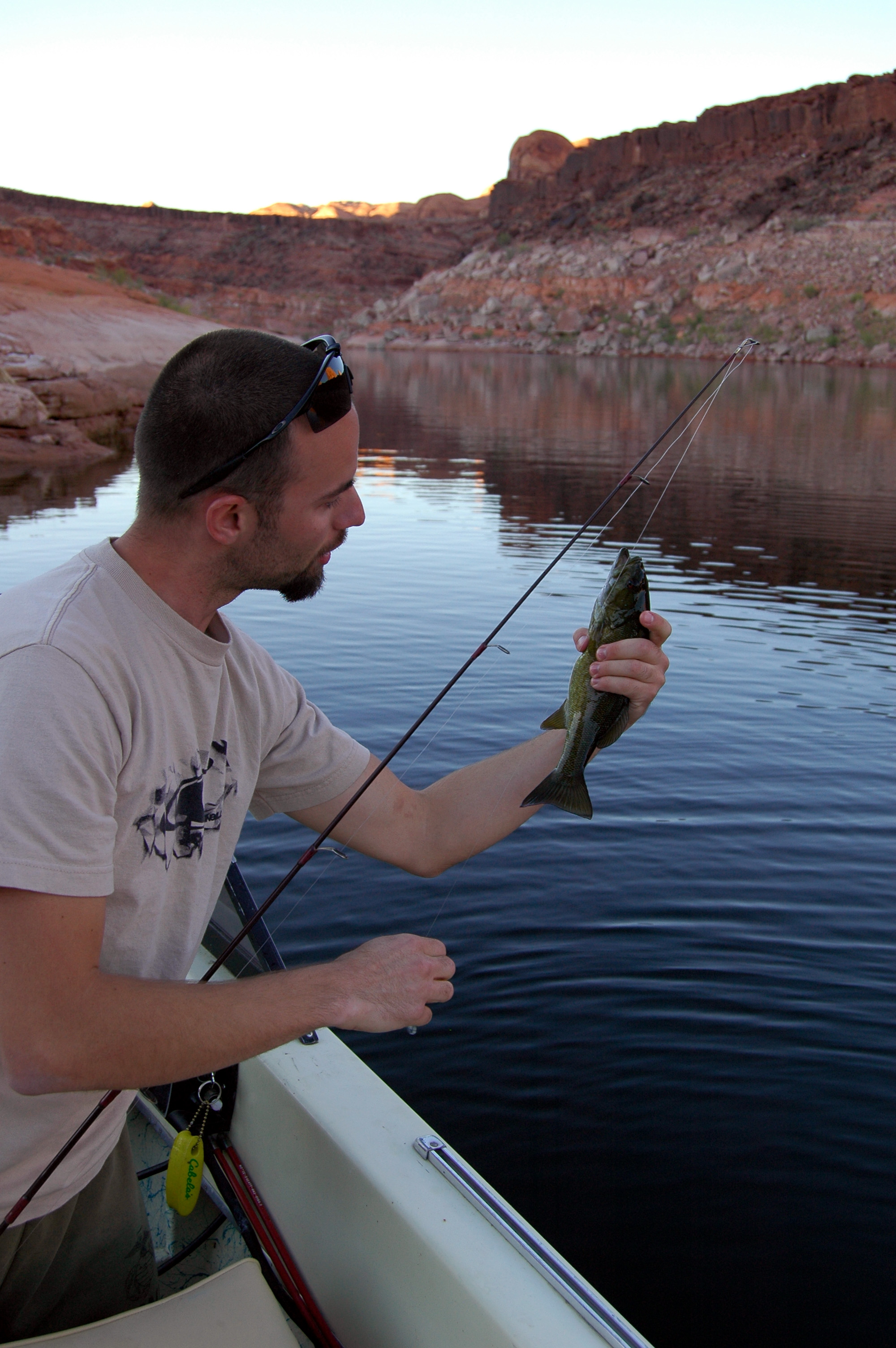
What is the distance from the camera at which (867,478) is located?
822 inches

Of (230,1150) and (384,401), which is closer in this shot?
(230,1150)

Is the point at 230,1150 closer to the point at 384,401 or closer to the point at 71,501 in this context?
the point at 71,501

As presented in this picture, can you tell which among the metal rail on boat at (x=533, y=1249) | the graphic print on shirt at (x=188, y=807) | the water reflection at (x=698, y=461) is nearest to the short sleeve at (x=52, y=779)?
the graphic print on shirt at (x=188, y=807)

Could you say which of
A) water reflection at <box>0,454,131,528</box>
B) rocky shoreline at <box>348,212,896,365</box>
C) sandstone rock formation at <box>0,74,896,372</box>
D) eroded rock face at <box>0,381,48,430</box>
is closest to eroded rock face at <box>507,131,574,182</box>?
sandstone rock formation at <box>0,74,896,372</box>

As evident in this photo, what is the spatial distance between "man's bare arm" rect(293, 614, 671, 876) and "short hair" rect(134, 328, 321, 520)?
2.94 feet

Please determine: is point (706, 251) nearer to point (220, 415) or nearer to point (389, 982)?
point (220, 415)

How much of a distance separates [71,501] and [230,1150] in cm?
1599

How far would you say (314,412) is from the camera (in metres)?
2.09

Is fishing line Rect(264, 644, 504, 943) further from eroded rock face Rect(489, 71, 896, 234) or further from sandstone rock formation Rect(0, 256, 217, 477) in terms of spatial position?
eroded rock face Rect(489, 71, 896, 234)

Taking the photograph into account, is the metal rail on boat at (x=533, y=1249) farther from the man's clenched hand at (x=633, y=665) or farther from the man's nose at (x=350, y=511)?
the man's nose at (x=350, y=511)

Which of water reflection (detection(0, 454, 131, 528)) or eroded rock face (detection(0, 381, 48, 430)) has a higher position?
eroded rock face (detection(0, 381, 48, 430))

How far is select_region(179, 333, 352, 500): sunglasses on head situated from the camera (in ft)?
6.59

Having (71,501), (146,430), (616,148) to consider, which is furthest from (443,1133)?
(616,148)

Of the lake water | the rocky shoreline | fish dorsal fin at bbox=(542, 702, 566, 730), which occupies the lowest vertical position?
the lake water
